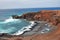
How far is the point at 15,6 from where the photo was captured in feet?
7.80

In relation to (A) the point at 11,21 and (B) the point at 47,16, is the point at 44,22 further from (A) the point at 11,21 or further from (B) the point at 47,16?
(A) the point at 11,21

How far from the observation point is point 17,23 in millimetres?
2295

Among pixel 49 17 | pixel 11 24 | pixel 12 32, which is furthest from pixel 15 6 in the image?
pixel 49 17

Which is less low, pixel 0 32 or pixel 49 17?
pixel 49 17

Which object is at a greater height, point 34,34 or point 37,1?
point 37,1

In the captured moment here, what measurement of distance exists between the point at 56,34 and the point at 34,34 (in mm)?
359

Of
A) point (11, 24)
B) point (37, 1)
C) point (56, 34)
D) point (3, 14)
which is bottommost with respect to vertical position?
point (56, 34)

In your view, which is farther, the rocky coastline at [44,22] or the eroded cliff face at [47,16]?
the eroded cliff face at [47,16]

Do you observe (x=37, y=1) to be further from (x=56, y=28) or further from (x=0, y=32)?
(x=0, y=32)

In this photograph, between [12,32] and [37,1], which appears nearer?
[12,32]

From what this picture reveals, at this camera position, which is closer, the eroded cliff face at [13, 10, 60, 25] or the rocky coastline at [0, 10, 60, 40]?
the rocky coastline at [0, 10, 60, 40]

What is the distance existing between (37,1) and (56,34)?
26.4 inches

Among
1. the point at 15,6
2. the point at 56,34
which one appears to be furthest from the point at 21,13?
the point at 56,34

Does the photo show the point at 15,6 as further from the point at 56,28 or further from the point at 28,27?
the point at 56,28
